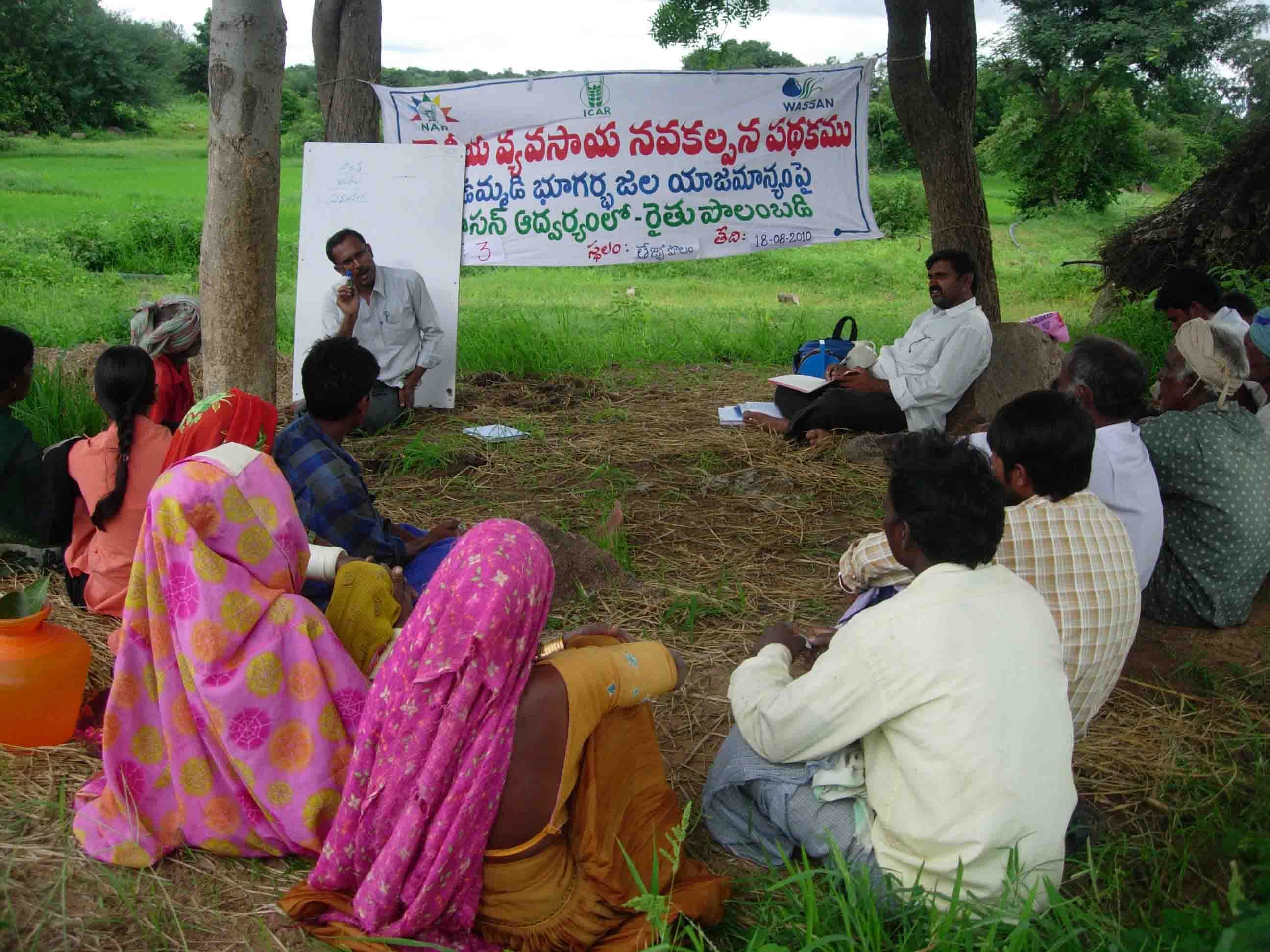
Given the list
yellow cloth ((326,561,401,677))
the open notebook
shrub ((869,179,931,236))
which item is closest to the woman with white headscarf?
yellow cloth ((326,561,401,677))

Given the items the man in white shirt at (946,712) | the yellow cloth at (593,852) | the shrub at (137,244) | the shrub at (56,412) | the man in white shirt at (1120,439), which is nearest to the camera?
the man in white shirt at (946,712)

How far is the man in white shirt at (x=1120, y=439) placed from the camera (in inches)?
130

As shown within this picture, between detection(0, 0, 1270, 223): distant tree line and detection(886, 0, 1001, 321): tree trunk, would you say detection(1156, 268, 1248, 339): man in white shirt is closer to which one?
detection(886, 0, 1001, 321): tree trunk

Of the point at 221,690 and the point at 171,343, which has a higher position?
the point at 171,343

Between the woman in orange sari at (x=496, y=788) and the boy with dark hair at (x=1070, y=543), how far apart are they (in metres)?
0.97

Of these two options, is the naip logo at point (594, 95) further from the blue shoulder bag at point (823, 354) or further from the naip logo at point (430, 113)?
the blue shoulder bag at point (823, 354)

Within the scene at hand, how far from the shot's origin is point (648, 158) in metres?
6.86

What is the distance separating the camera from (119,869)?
248 centimetres

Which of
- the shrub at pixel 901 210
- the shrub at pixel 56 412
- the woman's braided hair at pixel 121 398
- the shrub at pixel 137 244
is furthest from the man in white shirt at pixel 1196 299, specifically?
the shrub at pixel 901 210

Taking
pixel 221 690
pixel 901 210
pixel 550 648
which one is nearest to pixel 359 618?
pixel 221 690

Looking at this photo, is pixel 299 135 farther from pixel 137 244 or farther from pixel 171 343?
pixel 171 343

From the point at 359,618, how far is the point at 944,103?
5557mm

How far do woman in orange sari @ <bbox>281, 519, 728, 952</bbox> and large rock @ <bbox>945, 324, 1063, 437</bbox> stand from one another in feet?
14.5

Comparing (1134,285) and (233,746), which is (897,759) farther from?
(1134,285)
